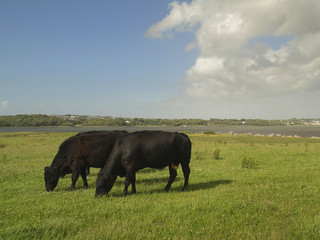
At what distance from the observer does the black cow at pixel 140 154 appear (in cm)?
881

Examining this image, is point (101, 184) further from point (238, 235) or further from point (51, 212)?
point (238, 235)

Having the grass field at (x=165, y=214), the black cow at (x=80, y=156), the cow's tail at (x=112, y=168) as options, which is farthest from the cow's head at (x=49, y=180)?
the cow's tail at (x=112, y=168)

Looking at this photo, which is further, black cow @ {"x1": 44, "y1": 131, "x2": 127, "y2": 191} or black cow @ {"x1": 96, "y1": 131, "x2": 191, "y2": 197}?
black cow @ {"x1": 44, "y1": 131, "x2": 127, "y2": 191}

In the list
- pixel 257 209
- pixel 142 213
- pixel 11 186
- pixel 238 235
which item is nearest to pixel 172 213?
pixel 142 213

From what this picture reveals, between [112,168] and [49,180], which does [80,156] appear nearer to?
[49,180]

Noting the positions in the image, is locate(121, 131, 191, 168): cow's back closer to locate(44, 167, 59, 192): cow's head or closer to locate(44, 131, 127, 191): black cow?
locate(44, 131, 127, 191): black cow

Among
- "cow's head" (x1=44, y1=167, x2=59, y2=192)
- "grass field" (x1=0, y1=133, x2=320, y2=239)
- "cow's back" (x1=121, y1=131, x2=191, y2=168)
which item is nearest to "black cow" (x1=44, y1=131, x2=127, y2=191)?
"cow's head" (x1=44, y1=167, x2=59, y2=192)

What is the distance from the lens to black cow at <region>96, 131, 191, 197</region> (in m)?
8.81

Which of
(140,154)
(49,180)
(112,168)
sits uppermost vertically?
(140,154)

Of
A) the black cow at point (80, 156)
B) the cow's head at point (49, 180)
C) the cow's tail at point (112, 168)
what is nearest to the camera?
the cow's tail at point (112, 168)

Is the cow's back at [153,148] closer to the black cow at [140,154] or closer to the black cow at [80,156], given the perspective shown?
the black cow at [140,154]

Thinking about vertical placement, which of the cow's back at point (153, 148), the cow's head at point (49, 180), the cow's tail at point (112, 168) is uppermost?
the cow's back at point (153, 148)

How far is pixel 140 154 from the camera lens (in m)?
9.16

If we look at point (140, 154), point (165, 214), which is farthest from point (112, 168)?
point (165, 214)
